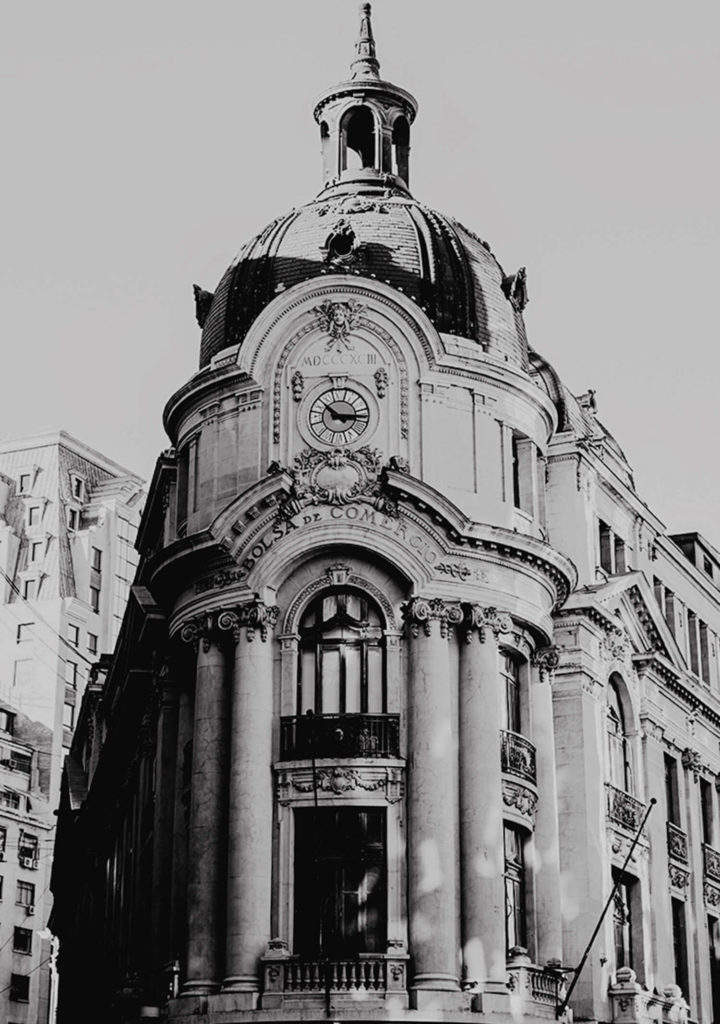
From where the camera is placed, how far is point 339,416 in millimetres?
50156

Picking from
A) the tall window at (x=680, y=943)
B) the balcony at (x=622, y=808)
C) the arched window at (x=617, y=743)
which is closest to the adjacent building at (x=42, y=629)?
the tall window at (x=680, y=943)

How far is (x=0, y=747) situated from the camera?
122 m

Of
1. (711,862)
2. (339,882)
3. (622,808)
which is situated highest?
(622,808)

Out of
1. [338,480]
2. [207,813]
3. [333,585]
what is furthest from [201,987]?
[338,480]

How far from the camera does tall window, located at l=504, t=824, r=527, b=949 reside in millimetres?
47469

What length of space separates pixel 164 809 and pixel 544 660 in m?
11.2

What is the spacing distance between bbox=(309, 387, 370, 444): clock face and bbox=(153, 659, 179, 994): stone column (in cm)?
778

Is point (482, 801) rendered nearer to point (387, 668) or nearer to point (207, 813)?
point (387, 668)

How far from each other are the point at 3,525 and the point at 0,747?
71.4 ft

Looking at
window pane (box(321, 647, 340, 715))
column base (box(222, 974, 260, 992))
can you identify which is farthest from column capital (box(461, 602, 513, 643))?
column base (box(222, 974, 260, 992))

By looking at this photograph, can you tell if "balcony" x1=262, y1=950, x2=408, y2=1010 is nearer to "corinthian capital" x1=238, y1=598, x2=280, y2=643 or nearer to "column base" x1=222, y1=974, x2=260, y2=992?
"column base" x1=222, y1=974, x2=260, y2=992

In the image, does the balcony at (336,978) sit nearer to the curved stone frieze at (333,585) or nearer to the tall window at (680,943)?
the curved stone frieze at (333,585)

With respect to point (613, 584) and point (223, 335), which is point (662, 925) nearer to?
point (613, 584)

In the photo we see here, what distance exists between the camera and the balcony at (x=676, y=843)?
5803 centimetres
